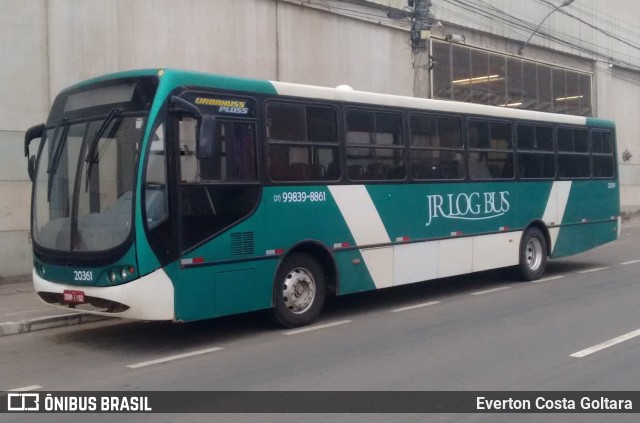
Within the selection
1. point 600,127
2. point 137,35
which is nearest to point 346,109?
point 137,35

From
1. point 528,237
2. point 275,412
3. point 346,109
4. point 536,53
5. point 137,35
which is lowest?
point 275,412

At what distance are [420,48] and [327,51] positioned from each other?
457 cm

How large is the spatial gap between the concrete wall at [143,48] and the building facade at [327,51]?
0.02 meters

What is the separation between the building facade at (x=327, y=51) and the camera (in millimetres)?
14648

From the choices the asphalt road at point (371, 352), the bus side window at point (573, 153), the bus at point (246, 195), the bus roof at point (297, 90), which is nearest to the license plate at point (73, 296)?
the bus at point (246, 195)

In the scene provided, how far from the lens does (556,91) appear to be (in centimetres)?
3125

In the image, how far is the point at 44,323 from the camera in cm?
1102

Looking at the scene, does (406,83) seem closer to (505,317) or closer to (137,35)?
(137,35)

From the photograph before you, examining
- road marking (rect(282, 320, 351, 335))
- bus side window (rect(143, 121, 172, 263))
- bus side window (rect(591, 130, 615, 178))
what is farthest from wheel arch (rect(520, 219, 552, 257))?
bus side window (rect(143, 121, 172, 263))

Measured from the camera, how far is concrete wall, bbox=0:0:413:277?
14.5 metres

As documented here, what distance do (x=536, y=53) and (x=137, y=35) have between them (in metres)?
18.8

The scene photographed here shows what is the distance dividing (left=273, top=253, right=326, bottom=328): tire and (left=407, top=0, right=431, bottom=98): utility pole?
7057 mm

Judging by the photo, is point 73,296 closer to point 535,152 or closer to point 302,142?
point 302,142

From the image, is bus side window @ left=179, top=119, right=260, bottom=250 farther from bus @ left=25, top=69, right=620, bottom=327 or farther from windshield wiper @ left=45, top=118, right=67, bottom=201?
windshield wiper @ left=45, top=118, right=67, bottom=201
